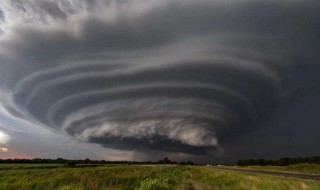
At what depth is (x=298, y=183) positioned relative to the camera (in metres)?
34.2

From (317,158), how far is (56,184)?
128 metres

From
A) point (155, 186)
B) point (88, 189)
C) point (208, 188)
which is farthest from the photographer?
point (208, 188)

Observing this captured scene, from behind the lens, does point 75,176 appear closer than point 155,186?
No

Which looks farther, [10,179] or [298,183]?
[10,179]

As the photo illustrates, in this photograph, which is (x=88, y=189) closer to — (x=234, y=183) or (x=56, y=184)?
(x=56, y=184)

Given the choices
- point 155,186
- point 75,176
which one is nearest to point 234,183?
point 155,186

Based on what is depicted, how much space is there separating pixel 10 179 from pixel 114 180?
1194 cm

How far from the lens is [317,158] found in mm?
135375

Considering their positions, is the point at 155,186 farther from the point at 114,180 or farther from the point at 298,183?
the point at 298,183

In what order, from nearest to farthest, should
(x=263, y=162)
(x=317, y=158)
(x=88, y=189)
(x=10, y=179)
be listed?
(x=88, y=189) < (x=10, y=179) < (x=317, y=158) < (x=263, y=162)

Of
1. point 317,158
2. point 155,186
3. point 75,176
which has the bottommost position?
point 155,186

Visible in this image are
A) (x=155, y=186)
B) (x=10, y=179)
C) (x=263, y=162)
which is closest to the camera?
(x=155, y=186)

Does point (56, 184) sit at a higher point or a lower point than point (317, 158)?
lower

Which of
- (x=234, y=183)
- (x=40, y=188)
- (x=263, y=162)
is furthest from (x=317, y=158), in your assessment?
(x=40, y=188)
